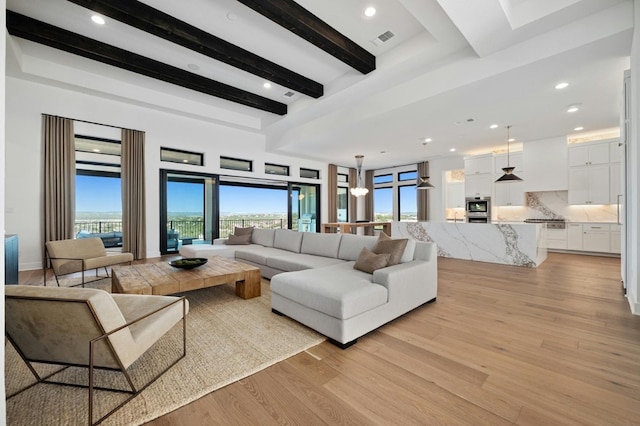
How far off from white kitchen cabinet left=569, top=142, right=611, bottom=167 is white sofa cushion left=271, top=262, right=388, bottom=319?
7114mm

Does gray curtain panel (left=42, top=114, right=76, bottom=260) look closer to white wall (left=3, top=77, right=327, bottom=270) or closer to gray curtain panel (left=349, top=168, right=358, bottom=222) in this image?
white wall (left=3, top=77, right=327, bottom=270)

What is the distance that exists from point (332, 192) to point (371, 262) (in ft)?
24.1

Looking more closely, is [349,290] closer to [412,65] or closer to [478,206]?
[412,65]

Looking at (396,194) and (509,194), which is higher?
(396,194)

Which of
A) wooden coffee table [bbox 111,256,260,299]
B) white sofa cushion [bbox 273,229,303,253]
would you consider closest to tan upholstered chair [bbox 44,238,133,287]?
wooden coffee table [bbox 111,256,260,299]

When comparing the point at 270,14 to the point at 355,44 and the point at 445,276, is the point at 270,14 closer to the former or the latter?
the point at 355,44

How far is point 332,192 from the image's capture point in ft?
33.3

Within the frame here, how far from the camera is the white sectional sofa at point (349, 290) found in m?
2.21

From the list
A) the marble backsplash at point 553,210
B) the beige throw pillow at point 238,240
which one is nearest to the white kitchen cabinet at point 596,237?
the marble backsplash at point 553,210

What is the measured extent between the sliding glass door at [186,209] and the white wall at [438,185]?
282 inches

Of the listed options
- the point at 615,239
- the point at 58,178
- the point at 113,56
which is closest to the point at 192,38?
the point at 113,56

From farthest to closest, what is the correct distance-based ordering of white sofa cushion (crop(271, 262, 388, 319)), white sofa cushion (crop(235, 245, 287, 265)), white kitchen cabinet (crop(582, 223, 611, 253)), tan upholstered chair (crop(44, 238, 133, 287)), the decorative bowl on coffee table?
white kitchen cabinet (crop(582, 223, 611, 253))
white sofa cushion (crop(235, 245, 287, 265))
tan upholstered chair (crop(44, 238, 133, 287))
the decorative bowl on coffee table
white sofa cushion (crop(271, 262, 388, 319))

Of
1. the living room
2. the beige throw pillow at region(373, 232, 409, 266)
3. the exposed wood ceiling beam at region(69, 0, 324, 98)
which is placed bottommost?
the beige throw pillow at region(373, 232, 409, 266)

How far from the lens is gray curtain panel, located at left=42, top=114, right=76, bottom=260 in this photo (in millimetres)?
4965
